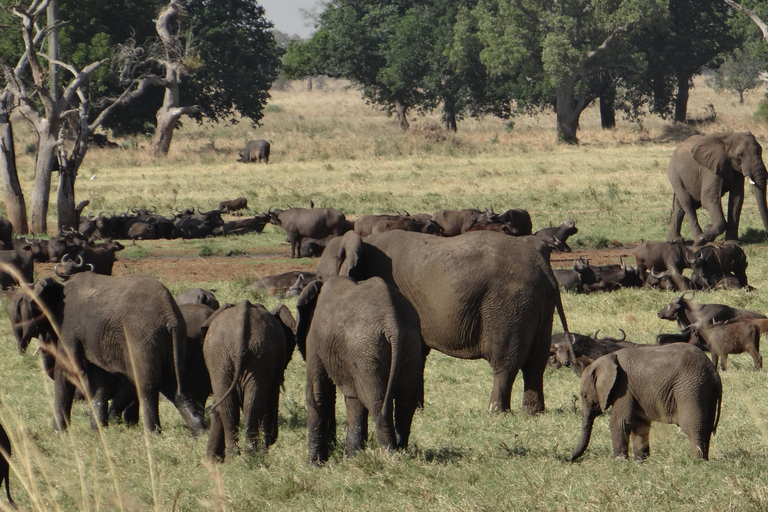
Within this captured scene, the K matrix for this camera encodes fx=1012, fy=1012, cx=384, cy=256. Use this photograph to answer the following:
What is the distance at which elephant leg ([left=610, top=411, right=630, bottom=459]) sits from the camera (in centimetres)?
652

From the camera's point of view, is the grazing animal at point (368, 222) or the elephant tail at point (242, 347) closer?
the elephant tail at point (242, 347)

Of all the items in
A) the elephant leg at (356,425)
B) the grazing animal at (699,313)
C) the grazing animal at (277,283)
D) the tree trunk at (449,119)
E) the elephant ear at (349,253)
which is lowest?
the grazing animal at (277,283)

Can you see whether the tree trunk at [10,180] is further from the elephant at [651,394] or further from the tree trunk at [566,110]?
the tree trunk at [566,110]

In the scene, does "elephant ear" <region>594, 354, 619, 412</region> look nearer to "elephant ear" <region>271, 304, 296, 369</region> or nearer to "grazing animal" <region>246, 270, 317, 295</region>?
"elephant ear" <region>271, 304, 296, 369</region>

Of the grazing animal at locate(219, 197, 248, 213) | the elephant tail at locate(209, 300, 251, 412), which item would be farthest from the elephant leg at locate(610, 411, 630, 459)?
the grazing animal at locate(219, 197, 248, 213)

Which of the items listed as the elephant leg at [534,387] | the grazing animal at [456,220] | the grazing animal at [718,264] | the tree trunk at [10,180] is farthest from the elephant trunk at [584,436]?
the tree trunk at [10,180]

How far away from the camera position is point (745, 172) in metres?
18.7

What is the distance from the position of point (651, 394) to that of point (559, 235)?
11676mm

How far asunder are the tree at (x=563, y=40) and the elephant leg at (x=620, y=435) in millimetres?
37674

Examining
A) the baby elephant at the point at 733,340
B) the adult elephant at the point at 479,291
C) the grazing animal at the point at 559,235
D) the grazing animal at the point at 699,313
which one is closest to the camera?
the adult elephant at the point at 479,291

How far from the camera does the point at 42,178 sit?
910 inches

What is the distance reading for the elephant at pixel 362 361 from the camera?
20.8ft

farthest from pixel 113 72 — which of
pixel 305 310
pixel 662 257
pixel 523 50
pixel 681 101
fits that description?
pixel 305 310

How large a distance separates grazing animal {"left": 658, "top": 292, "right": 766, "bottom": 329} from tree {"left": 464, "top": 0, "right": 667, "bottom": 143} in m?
32.5
